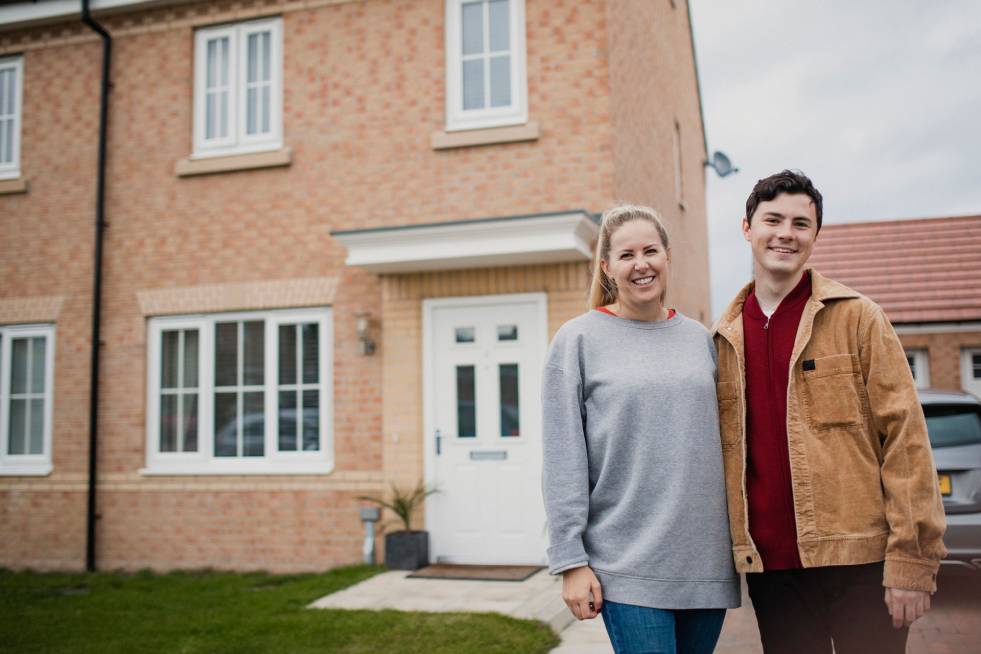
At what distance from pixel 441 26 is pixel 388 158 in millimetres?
1390

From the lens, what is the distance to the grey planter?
8.02 metres

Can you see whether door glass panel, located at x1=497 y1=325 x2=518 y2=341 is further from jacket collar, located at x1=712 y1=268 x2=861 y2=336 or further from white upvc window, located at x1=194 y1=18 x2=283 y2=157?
jacket collar, located at x1=712 y1=268 x2=861 y2=336

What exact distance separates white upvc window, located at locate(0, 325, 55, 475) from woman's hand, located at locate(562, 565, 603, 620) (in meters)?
8.97

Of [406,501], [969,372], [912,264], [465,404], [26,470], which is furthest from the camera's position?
[912,264]

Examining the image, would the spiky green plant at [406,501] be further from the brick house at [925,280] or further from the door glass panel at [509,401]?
the brick house at [925,280]

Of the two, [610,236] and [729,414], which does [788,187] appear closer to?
[610,236]

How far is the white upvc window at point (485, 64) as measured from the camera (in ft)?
27.6

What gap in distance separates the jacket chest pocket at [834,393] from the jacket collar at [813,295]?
0.58ft

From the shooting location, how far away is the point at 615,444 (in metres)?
2.40

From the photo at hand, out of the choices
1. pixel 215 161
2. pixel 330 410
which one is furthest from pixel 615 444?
pixel 215 161

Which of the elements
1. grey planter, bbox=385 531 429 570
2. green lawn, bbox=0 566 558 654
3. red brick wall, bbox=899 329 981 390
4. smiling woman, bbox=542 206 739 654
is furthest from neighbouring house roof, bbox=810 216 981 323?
smiling woman, bbox=542 206 739 654

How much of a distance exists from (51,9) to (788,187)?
32.0ft

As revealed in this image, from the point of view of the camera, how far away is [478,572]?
7656mm

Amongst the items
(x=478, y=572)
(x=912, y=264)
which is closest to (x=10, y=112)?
(x=478, y=572)
